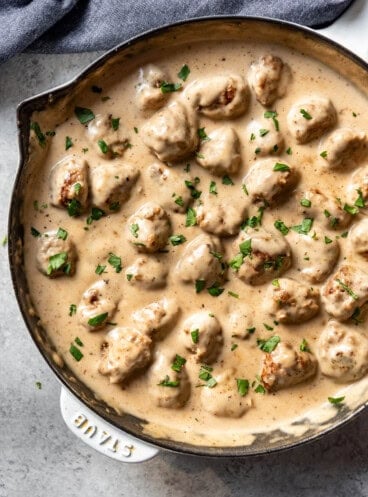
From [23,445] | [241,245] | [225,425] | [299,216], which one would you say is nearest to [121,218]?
[241,245]

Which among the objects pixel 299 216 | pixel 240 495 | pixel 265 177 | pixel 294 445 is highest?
pixel 265 177

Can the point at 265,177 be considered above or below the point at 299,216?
above

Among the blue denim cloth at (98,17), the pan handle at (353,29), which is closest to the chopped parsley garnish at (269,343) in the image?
the pan handle at (353,29)

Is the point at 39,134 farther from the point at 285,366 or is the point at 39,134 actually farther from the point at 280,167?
the point at 285,366

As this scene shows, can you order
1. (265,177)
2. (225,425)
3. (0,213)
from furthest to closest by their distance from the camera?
(0,213), (225,425), (265,177)

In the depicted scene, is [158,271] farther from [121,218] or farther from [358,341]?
[358,341]

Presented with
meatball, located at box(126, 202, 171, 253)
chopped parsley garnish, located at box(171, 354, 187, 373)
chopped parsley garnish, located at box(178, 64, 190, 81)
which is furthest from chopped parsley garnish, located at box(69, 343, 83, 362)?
chopped parsley garnish, located at box(178, 64, 190, 81)
